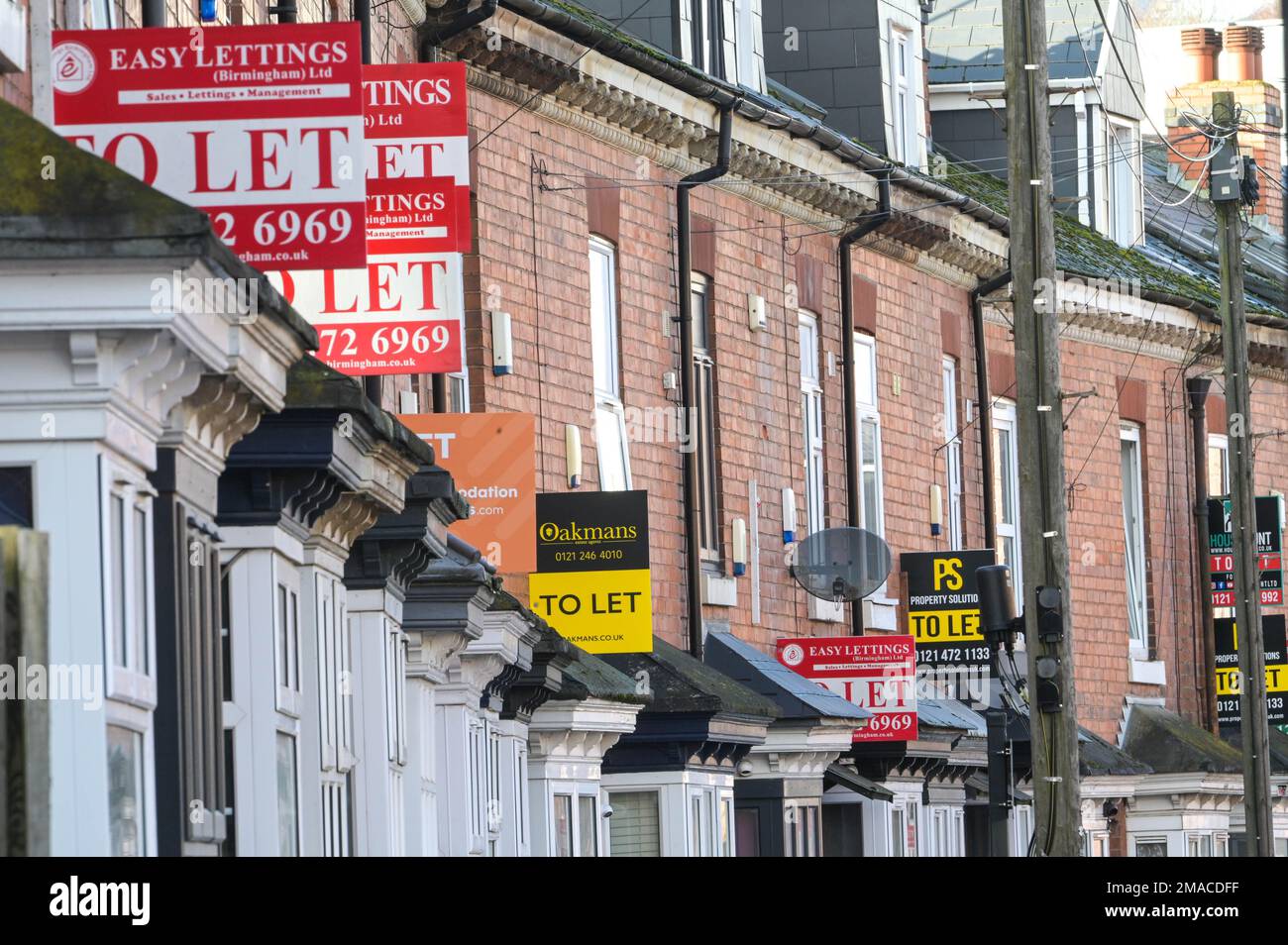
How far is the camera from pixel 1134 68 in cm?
4138

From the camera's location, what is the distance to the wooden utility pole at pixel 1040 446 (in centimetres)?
2084

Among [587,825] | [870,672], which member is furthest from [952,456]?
[587,825]

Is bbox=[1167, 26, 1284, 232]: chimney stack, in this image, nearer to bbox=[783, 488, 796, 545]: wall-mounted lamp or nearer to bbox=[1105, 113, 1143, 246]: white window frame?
bbox=[1105, 113, 1143, 246]: white window frame

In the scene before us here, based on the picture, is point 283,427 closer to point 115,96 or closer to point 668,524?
point 115,96

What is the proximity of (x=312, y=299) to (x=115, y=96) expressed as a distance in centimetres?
450

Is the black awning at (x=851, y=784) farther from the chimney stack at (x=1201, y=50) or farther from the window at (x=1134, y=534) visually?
the chimney stack at (x=1201, y=50)

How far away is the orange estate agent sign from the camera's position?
19.0m

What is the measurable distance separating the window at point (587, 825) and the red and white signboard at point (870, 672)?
6402mm

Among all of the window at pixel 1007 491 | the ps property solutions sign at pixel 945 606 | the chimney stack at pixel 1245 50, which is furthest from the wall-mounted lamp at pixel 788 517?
the chimney stack at pixel 1245 50

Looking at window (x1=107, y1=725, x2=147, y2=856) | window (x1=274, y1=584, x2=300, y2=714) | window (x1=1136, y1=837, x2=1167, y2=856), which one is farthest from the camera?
window (x1=1136, y1=837, x2=1167, y2=856)

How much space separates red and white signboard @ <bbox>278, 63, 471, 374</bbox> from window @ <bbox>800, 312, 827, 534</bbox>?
46.4 feet

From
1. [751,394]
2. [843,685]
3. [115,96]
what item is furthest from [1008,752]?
[115,96]

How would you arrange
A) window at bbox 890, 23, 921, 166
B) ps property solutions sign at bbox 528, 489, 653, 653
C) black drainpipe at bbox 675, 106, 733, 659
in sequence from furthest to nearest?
1. window at bbox 890, 23, 921, 166
2. black drainpipe at bbox 675, 106, 733, 659
3. ps property solutions sign at bbox 528, 489, 653, 653
